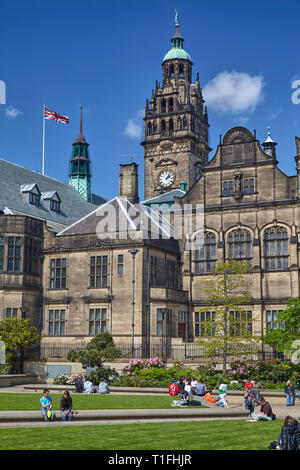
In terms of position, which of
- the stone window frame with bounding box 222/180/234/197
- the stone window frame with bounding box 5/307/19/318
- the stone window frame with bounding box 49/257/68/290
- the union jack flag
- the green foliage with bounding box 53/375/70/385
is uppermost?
the union jack flag

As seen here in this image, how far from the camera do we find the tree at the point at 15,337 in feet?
155

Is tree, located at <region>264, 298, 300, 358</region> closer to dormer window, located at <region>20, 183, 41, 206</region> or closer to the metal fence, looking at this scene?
the metal fence

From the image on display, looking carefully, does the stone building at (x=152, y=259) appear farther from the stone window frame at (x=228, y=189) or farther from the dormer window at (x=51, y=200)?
the dormer window at (x=51, y=200)

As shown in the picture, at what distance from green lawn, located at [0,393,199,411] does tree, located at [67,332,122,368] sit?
9385 millimetres

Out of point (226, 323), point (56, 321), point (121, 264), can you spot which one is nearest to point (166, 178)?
point (121, 264)

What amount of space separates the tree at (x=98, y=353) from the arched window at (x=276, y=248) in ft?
51.6

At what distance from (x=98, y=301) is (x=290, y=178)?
2003cm

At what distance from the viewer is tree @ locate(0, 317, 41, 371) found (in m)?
47.1

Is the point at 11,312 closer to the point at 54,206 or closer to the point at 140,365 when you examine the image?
the point at 140,365

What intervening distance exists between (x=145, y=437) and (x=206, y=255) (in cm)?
3864

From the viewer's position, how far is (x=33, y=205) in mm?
61781

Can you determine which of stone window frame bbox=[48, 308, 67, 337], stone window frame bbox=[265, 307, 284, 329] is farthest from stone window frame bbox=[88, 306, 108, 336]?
stone window frame bbox=[265, 307, 284, 329]

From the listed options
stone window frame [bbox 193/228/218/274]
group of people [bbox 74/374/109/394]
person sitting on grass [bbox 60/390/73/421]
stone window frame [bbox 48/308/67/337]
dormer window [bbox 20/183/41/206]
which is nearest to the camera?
person sitting on grass [bbox 60/390/73/421]

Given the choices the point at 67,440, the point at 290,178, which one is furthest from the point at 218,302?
the point at 67,440
